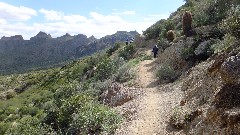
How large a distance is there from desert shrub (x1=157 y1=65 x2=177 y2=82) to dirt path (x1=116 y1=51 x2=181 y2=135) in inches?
19.8

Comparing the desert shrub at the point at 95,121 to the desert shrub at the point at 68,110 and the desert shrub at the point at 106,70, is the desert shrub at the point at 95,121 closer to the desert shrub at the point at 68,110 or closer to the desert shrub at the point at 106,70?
the desert shrub at the point at 68,110

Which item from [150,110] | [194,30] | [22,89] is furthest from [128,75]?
[22,89]

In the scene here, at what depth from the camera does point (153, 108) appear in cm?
1546

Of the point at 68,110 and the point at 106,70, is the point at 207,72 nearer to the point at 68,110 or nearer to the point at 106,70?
the point at 68,110

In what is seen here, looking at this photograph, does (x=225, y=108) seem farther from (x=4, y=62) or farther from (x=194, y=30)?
(x=4, y=62)

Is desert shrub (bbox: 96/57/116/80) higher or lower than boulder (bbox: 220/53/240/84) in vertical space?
lower

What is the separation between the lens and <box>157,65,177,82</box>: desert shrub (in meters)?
20.2

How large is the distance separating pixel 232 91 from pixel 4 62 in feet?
554

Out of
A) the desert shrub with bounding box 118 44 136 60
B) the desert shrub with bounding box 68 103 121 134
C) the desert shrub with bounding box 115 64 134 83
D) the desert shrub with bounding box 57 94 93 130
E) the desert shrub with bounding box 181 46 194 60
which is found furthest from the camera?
the desert shrub with bounding box 118 44 136 60

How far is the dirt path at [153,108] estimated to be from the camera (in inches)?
508

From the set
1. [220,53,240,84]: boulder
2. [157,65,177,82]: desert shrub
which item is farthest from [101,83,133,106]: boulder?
[220,53,240,84]: boulder

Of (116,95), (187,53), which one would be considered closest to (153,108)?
(116,95)

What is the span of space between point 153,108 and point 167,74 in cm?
531

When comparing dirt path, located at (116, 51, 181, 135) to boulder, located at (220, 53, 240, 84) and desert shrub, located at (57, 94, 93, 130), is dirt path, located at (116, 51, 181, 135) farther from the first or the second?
boulder, located at (220, 53, 240, 84)
